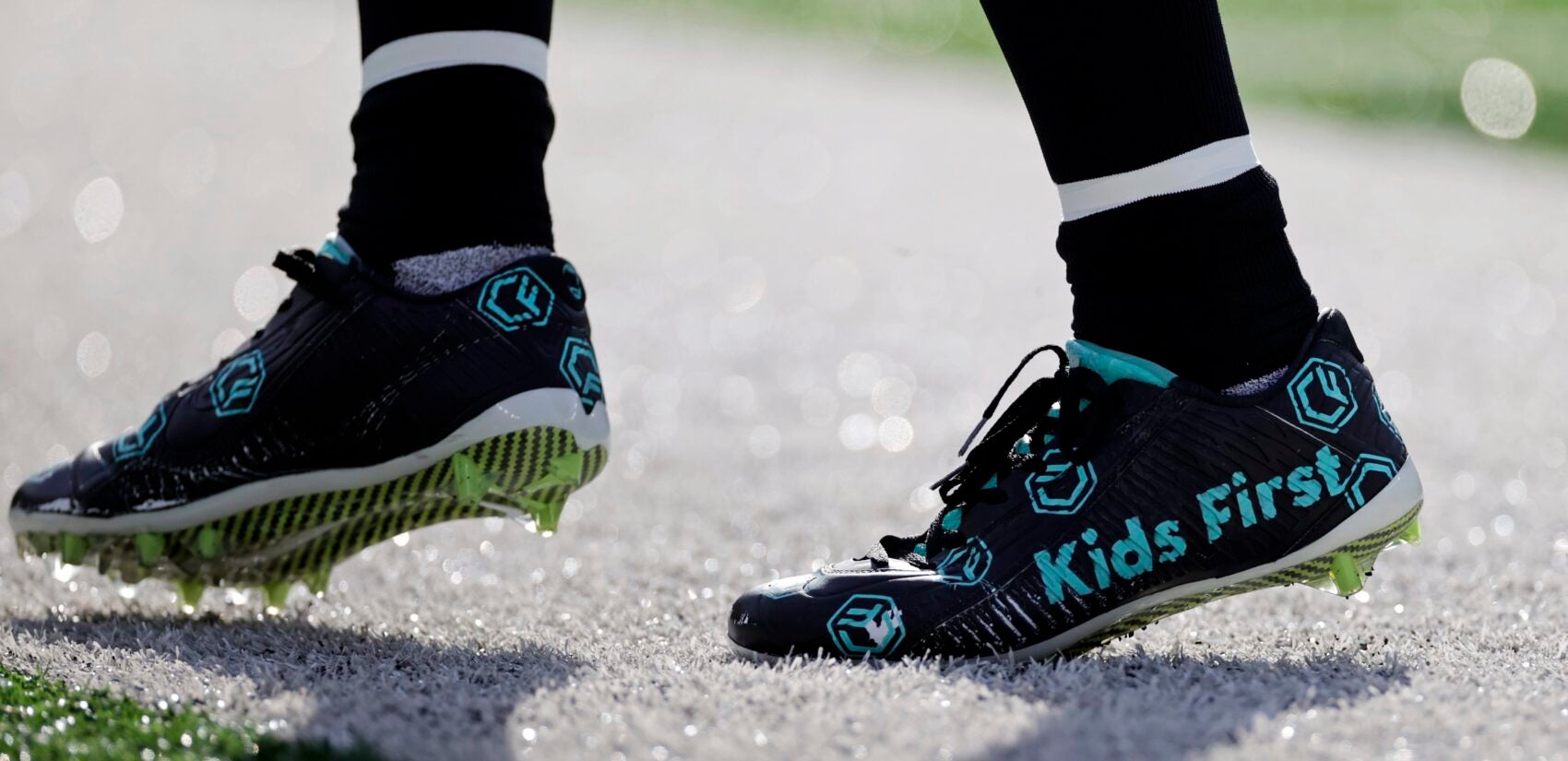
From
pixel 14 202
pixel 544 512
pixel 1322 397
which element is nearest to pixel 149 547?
pixel 544 512

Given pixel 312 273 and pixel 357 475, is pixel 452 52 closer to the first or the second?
pixel 312 273

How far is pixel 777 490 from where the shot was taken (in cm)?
151

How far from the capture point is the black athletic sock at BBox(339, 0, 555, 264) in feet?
3.24

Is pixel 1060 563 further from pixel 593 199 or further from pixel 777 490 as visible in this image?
pixel 593 199

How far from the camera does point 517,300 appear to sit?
3.13ft

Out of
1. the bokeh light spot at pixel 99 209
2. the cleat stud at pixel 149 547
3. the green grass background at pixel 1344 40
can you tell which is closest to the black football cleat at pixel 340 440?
the cleat stud at pixel 149 547

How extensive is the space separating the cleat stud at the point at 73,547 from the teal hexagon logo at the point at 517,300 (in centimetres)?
34

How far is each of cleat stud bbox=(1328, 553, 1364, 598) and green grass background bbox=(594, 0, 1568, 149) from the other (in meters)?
5.62

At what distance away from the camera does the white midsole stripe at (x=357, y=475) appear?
913 mm

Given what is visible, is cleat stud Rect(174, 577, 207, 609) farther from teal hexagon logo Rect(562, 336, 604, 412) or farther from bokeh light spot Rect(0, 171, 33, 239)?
bokeh light spot Rect(0, 171, 33, 239)

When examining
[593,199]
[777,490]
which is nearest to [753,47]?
[593,199]

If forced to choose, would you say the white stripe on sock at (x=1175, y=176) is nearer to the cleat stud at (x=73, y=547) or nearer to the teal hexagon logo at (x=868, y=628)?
the teal hexagon logo at (x=868, y=628)

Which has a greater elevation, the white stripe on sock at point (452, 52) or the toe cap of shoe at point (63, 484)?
the white stripe on sock at point (452, 52)

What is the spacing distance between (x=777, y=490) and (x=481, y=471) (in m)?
0.62
